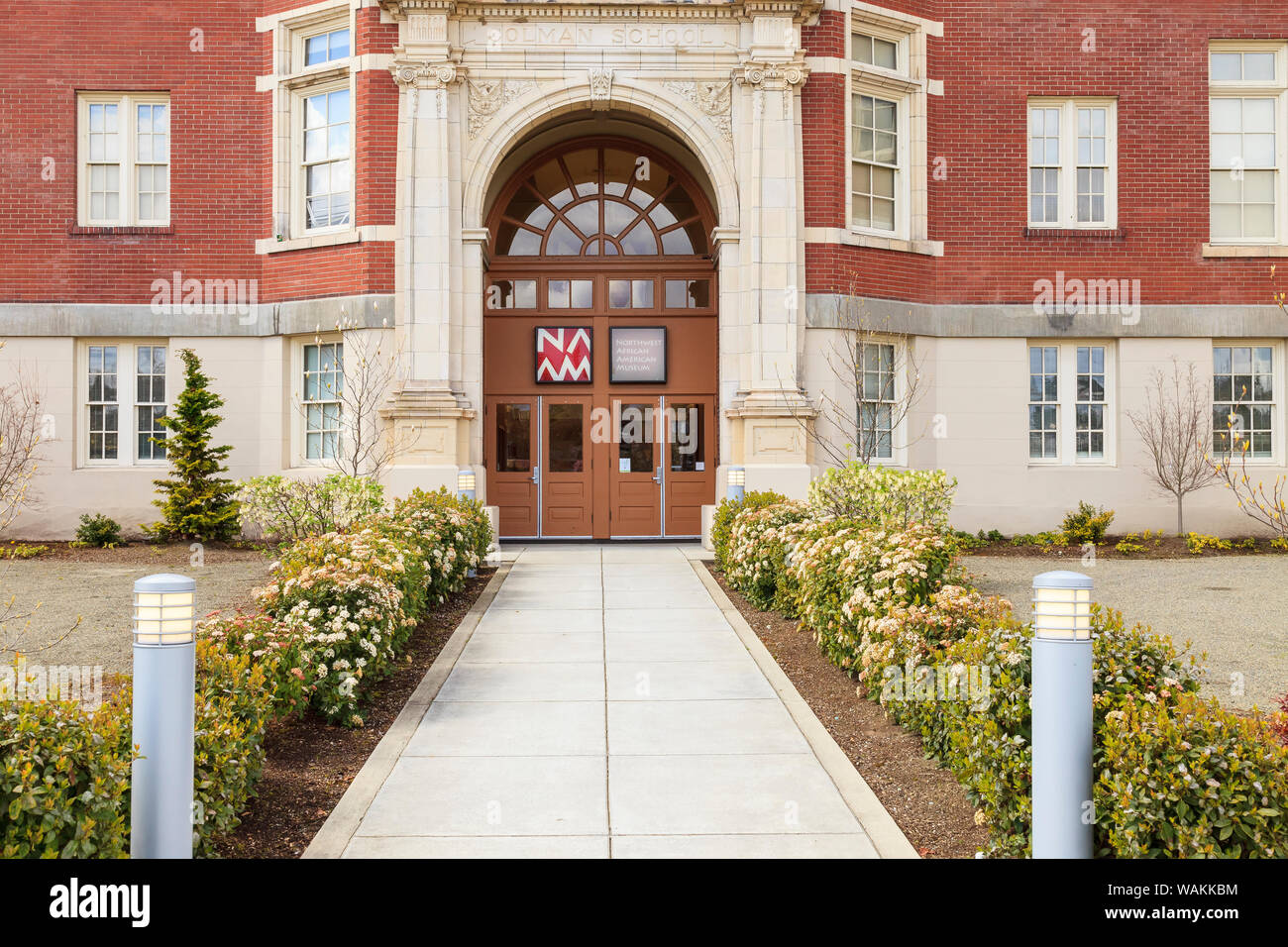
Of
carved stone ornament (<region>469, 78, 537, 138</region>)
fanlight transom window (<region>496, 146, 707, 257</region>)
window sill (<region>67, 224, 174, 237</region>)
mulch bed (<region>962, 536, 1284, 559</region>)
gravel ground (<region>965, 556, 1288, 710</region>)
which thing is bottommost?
gravel ground (<region>965, 556, 1288, 710</region>)

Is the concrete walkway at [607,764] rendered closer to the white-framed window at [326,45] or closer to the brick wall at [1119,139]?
the brick wall at [1119,139]

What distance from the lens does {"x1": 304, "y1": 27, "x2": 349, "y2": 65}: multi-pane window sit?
16375mm

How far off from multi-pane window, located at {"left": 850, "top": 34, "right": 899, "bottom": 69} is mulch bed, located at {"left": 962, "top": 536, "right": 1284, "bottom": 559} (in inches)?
318

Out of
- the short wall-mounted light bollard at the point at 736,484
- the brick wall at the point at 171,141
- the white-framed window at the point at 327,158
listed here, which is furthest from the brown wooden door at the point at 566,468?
the brick wall at the point at 171,141

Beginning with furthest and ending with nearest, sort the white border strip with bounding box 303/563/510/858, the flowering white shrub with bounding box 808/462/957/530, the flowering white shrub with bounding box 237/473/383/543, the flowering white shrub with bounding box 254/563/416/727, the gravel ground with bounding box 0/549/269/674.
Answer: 1. the flowering white shrub with bounding box 237/473/383/543
2. the flowering white shrub with bounding box 808/462/957/530
3. the gravel ground with bounding box 0/549/269/674
4. the flowering white shrub with bounding box 254/563/416/727
5. the white border strip with bounding box 303/563/510/858

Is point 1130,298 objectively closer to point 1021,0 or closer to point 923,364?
point 923,364

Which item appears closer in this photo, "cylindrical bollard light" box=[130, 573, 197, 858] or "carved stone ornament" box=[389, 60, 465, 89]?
"cylindrical bollard light" box=[130, 573, 197, 858]

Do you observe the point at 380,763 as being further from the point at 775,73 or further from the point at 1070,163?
the point at 1070,163

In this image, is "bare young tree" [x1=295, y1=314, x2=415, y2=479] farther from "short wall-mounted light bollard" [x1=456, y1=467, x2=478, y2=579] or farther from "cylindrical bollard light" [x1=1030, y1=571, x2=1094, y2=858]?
"cylindrical bollard light" [x1=1030, y1=571, x2=1094, y2=858]

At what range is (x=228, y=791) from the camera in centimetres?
437

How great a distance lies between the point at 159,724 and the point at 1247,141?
1975 cm

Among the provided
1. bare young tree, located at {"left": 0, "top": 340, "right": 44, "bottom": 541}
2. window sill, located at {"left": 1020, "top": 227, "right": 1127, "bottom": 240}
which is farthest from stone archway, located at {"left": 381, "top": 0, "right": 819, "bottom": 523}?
bare young tree, located at {"left": 0, "top": 340, "right": 44, "bottom": 541}

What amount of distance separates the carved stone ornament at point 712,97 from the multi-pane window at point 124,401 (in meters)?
9.73

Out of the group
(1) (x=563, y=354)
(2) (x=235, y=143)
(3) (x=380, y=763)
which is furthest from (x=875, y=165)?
(3) (x=380, y=763)
